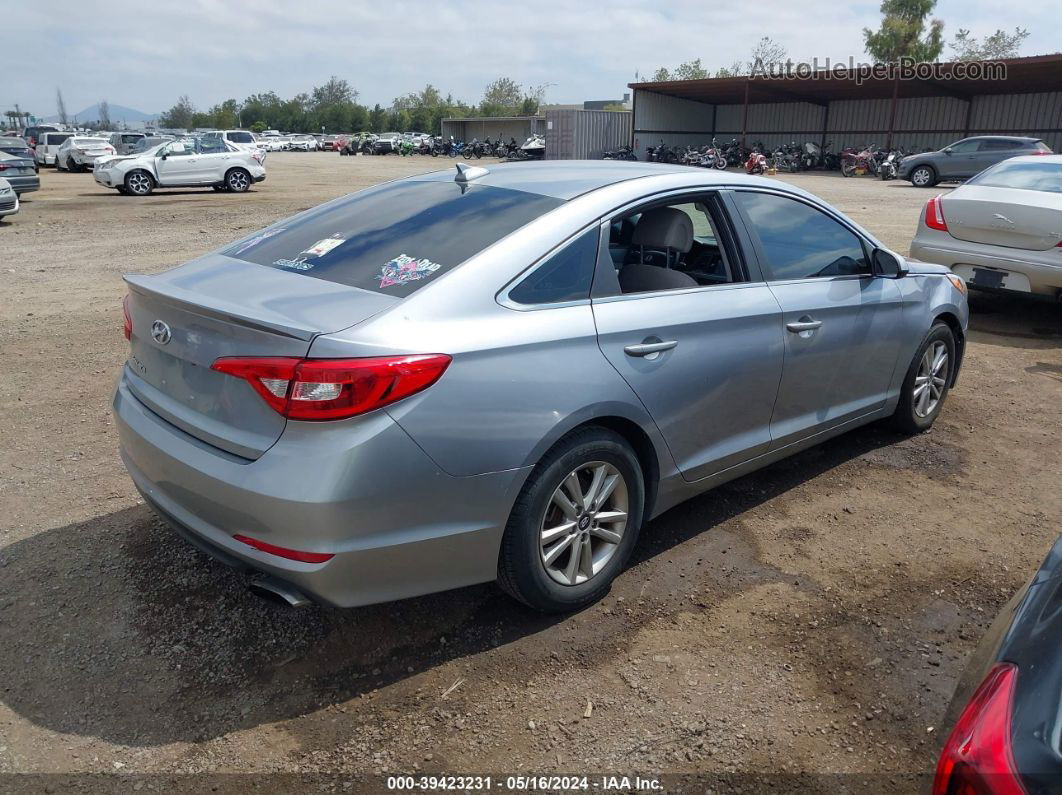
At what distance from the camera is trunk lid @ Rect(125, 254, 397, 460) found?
8.36 feet

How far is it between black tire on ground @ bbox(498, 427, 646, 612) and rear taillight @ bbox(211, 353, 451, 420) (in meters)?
0.60

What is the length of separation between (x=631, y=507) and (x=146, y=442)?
1805 mm

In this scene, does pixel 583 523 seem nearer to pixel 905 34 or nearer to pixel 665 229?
pixel 665 229

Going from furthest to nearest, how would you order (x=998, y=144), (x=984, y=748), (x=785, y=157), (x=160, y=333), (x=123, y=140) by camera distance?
(x=785, y=157) < (x=123, y=140) < (x=998, y=144) < (x=160, y=333) < (x=984, y=748)

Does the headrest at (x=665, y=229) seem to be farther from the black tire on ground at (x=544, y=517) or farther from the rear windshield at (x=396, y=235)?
the black tire on ground at (x=544, y=517)

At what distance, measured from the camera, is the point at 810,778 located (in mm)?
2443

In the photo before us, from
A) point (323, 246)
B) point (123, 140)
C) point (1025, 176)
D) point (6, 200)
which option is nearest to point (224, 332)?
point (323, 246)

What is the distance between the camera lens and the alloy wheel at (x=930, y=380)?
16.2 ft

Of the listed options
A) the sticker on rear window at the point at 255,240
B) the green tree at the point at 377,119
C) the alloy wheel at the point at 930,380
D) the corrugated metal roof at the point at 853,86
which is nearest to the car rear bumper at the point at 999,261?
the alloy wheel at the point at 930,380

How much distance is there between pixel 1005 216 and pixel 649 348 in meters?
5.69

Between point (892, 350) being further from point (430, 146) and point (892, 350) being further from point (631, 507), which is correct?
point (430, 146)

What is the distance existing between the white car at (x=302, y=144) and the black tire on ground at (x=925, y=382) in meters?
74.1

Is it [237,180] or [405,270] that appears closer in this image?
[405,270]

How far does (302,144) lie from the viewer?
72.8 m
